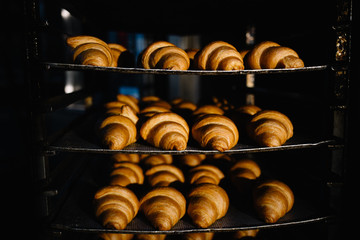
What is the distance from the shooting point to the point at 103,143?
151cm

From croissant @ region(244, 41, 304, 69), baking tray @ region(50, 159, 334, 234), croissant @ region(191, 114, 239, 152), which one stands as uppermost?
croissant @ region(244, 41, 304, 69)

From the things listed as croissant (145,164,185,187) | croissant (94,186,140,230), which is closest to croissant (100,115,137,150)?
croissant (94,186,140,230)

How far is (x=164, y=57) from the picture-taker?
60.8 inches

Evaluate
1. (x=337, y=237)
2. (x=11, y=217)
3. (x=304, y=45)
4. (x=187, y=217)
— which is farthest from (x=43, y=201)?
(x=304, y=45)

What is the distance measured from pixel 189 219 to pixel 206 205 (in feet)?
0.53

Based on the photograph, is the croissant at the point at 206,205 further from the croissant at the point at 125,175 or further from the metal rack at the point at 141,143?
the croissant at the point at 125,175

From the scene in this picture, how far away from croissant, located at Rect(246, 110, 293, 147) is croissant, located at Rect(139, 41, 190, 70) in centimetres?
53

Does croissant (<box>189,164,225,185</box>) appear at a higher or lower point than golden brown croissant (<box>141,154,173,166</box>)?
lower

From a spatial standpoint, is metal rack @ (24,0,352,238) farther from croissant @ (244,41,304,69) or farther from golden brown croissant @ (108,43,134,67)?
golden brown croissant @ (108,43,134,67)

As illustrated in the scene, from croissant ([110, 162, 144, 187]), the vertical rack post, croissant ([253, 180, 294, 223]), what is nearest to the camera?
the vertical rack post

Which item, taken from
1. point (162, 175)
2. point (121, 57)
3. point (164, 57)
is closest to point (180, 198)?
point (162, 175)

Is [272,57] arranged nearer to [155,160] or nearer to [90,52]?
[90,52]

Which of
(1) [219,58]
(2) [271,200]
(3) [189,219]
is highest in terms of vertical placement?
(1) [219,58]

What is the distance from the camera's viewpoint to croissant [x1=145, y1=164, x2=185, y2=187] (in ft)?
6.33
